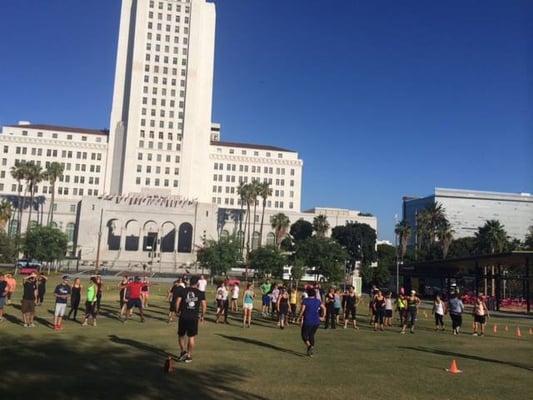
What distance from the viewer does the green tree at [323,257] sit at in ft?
229

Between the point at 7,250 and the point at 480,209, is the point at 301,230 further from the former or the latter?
the point at 480,209

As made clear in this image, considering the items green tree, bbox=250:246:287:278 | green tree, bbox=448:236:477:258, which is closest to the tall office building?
green tree, bbox=250:246:287:278

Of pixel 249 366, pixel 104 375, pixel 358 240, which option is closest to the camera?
pixel 104 375

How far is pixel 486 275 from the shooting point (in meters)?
43.3

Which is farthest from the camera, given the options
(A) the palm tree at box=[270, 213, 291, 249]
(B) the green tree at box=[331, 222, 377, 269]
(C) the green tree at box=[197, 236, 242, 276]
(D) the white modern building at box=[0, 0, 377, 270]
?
(B) the green tree at box=[331, 222, 377, 269]

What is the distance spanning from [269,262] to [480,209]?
116570mm

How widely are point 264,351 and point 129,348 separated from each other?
3.64 m

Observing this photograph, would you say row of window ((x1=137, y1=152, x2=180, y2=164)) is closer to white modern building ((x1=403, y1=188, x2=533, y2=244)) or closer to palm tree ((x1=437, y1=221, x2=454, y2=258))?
palm tree ((x1=437, y1=221, x2=454, y2=258))

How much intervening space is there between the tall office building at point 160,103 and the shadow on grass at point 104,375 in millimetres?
95184

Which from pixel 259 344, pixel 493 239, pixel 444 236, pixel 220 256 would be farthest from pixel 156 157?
pixel 259 344

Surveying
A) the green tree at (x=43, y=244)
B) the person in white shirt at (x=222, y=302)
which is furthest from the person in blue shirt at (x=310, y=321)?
the green tree at (x=43, y=244)

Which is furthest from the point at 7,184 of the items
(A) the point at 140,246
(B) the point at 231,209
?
(B) the point at 231,209

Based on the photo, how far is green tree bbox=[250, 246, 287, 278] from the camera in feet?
221

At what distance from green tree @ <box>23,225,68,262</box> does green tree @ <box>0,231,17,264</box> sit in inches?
283
